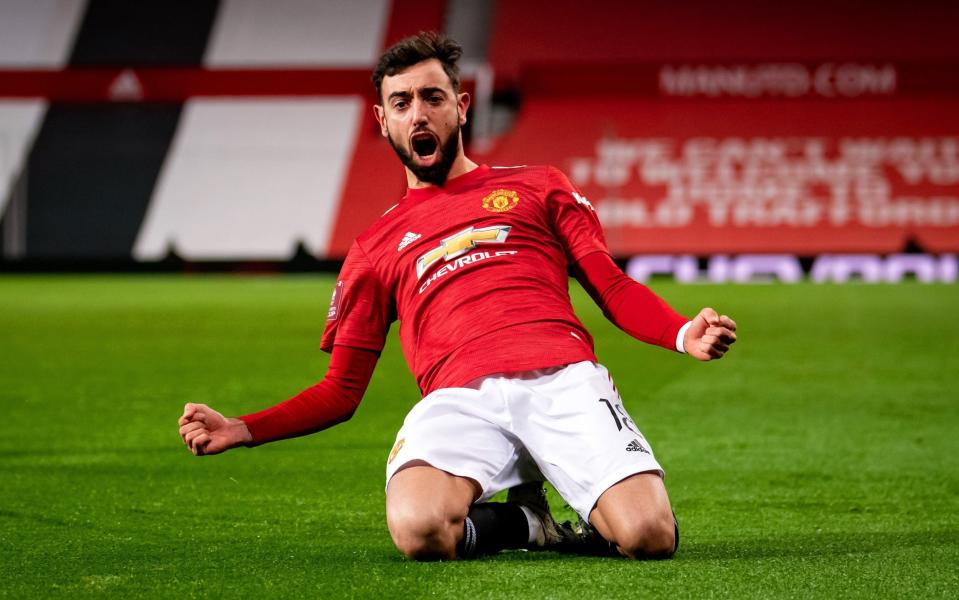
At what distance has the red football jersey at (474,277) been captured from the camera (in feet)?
13.7

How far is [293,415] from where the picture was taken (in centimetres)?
412

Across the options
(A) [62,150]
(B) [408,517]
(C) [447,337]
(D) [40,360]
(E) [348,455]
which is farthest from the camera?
(A) [62,150]

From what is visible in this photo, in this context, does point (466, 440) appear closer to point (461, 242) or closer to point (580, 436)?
point (580, 436)

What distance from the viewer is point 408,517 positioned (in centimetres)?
383

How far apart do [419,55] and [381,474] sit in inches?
74.0

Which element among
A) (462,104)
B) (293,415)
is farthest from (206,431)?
(462,104)

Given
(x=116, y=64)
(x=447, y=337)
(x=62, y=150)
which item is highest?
(x=116, y=64)

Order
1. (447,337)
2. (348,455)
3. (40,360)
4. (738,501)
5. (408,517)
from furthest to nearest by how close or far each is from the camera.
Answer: (40,360)
(348,455)
(738,501)
(447,337)
(408,517)

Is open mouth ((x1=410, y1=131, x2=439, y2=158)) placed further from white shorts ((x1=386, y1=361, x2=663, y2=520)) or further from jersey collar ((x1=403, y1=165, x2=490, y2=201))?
white shorts ((x1=386, y1=361, x2=663, y2=520))

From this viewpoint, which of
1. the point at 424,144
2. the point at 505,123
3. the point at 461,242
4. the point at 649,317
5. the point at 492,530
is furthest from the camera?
the point at 505,123

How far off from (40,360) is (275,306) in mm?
5326

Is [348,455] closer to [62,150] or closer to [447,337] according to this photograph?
[447,337]

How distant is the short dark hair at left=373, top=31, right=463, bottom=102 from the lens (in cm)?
441

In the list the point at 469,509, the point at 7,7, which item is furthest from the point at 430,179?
the point at 7,7
